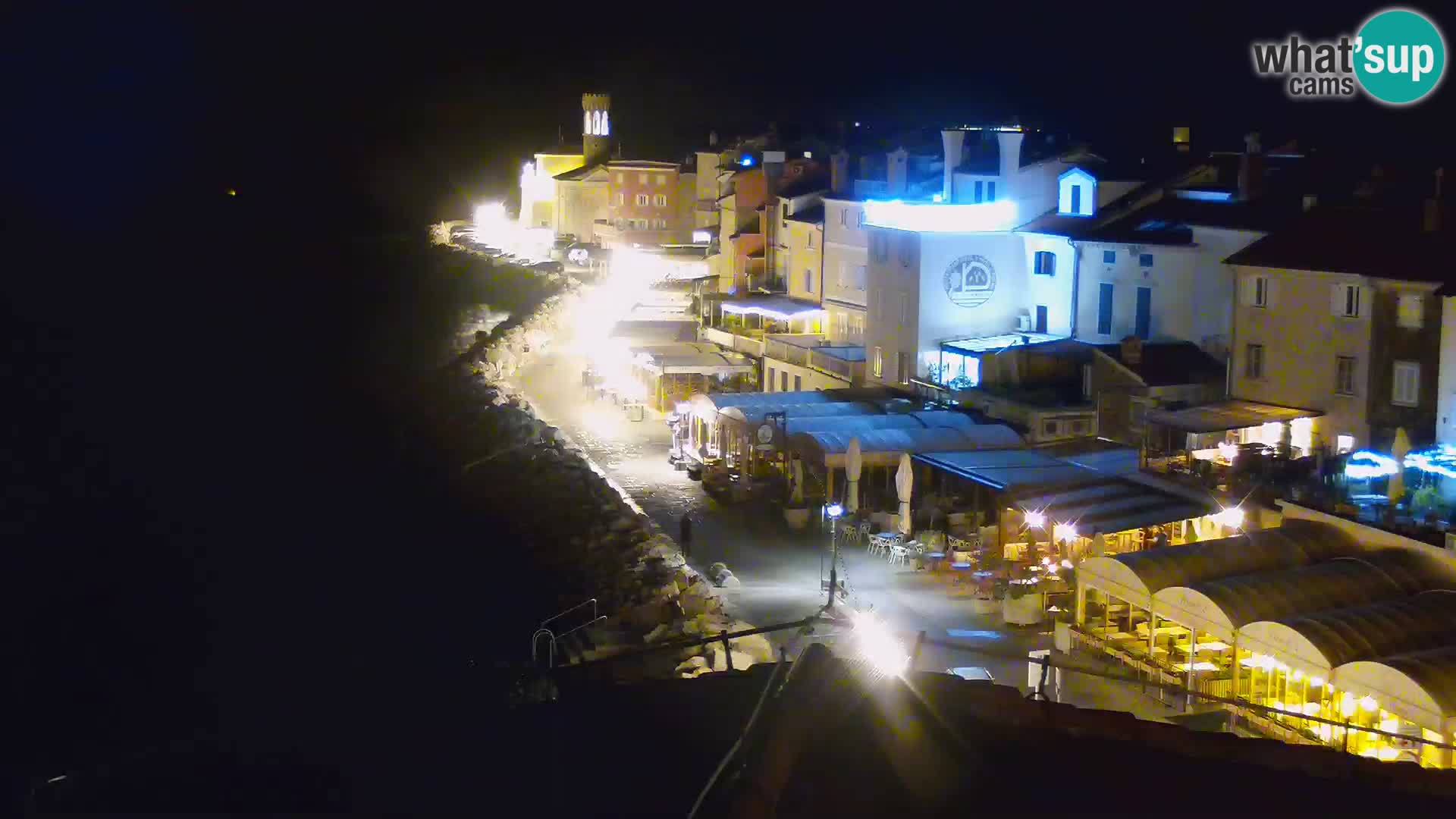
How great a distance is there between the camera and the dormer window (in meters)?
24.8

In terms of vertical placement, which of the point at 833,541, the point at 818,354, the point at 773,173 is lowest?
the point at 833,541

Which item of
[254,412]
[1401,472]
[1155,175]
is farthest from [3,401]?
[1401,472]

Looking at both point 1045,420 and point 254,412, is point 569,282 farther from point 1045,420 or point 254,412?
point 1045,420

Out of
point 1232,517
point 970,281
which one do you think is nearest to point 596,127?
point 970,281

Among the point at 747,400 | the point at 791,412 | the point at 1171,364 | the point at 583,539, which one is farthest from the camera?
the point at 747,400

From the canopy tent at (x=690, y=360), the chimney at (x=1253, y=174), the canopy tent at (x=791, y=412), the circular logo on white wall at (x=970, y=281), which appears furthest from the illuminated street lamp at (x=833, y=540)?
the canopy tent at (x=690, y=360)

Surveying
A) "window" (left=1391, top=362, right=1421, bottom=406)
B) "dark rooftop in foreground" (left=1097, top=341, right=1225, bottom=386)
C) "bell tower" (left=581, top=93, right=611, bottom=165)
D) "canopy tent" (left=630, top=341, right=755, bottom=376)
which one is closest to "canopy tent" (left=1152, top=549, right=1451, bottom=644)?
"window" (left=1391, top=362, right=1421, bottom=406)

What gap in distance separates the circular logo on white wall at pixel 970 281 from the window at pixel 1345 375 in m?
7.81

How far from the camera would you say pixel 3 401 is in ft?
142

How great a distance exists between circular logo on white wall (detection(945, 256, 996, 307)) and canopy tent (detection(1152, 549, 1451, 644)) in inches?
521

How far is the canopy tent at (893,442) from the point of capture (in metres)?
19.4

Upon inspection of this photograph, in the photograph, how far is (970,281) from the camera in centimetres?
2538

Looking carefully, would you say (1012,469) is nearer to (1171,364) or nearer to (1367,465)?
(1367,465)

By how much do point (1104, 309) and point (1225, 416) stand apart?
18.1 feet
